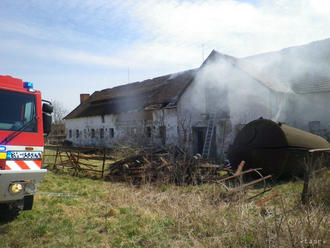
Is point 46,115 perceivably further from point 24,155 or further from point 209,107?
point 209,107

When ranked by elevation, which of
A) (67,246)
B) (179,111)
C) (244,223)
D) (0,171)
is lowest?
(67,246)

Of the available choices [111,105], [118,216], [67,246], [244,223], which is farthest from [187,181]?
[111,105]

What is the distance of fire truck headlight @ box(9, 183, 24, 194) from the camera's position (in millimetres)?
4031

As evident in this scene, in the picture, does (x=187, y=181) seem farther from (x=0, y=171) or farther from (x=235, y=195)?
(x=0, y=171)

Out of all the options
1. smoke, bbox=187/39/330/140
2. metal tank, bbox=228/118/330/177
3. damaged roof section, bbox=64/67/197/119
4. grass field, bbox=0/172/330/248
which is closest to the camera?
grass field, bbox=0/172/330/248

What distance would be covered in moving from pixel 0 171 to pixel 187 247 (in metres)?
3.07

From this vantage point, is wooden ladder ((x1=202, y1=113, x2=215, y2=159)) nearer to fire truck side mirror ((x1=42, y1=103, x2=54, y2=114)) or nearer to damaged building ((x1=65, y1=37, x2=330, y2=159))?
damaged building ((x1=65, y1=37, x2=330, y2=159))

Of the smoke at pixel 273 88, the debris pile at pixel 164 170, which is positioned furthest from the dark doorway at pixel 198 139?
the debris pile at pixel 164 170

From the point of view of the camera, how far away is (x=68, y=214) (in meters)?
5.35

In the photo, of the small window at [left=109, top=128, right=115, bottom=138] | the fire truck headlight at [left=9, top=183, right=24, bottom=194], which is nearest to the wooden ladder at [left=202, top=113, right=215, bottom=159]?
the small window at [left=109, top=128, right=115, bottom=138]

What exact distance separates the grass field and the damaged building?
5615 millimetres

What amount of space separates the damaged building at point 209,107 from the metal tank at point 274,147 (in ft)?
9.15

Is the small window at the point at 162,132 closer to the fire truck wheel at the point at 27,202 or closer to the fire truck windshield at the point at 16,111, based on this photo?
the fire truck windshield at the point at 16,111

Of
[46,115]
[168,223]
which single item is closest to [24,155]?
[46,115]
